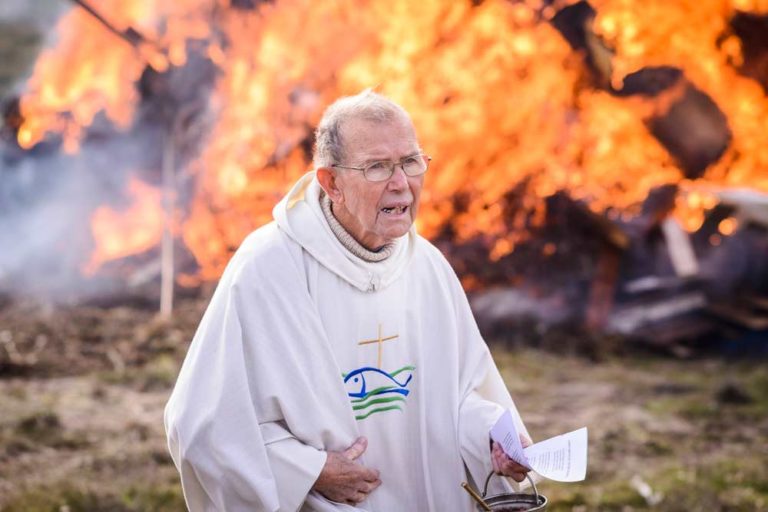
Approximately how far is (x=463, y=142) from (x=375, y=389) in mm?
8159

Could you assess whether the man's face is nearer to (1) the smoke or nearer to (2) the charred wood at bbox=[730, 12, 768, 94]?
(2) the charred wood at bbox=[730, 12, 768, 94]

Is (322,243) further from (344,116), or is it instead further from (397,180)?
(344,116)

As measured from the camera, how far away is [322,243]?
402 cm

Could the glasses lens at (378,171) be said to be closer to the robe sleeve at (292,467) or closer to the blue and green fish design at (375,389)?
the blue and green fish design at (375,389)

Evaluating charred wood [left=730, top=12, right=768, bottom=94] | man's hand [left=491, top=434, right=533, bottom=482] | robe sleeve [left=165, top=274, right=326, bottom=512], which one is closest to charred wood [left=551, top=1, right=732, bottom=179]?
charred wood [left=730, top=12, right=768, bottom=94]

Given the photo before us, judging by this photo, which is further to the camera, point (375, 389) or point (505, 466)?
point (375, 389)

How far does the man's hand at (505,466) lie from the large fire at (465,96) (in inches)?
315

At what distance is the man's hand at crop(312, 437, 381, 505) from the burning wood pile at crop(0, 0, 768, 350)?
7704 millimetres

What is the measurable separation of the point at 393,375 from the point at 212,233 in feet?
28.2

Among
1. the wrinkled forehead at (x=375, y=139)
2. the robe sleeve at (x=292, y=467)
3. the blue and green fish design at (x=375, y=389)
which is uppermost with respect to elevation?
the wrinkled forehead at (x=375, y=139)

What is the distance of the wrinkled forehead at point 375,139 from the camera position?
3863 mm

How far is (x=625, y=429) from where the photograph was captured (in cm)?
812

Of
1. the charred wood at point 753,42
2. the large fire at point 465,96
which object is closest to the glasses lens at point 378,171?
the large fire at point 465,96

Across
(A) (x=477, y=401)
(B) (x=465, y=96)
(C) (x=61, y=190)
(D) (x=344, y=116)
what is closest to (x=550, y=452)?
(A) (x=477, y=401)
